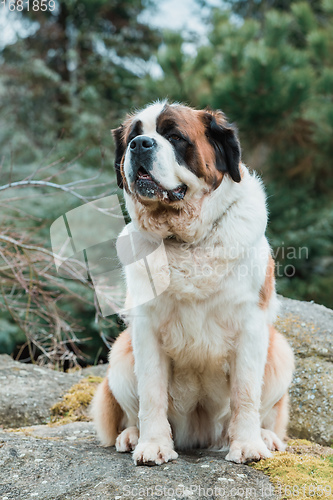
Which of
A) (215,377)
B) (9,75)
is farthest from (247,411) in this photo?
(9,75)

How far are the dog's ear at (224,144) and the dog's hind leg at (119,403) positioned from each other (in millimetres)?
1270

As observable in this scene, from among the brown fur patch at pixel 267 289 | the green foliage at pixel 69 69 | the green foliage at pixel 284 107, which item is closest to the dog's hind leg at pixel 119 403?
the brown fur patch at pixel 267 289

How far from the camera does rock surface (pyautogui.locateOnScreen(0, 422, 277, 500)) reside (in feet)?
8.07

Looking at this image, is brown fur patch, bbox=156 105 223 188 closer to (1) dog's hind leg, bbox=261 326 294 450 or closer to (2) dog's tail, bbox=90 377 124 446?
(1) dog's hind leg, bbox=261 326 294 450

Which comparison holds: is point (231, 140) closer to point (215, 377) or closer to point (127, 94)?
point (215, 377)

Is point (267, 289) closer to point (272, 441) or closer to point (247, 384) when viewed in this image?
point (247, 384)

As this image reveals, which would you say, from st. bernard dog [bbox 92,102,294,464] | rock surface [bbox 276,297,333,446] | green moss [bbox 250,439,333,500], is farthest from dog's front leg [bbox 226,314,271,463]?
rock surface [bbox 276,297,333,446]

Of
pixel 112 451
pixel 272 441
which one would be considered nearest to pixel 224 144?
pixel 272 441

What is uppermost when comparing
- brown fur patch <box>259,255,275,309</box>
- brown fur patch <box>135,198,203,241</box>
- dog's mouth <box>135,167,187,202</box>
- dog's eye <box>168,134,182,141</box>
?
dog's eye <box>168,134,182,141</box>

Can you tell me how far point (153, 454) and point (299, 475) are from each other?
0.76 m

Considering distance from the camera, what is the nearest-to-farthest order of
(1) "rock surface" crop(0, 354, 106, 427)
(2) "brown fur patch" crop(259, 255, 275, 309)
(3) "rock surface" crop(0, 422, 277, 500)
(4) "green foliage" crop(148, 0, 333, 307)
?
(3) "rock surface" crop(0, 422, 277, 500) < (2) "brown fur patch" crop(259, 255, 275, 309) < (1) "rock surface" crop(0, 354, 106, 427) < (4) "green foliage" crop(148, 0, 333, 307)

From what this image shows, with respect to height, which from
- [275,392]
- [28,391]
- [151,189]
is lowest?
[28,391]

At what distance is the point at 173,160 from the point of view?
294cm

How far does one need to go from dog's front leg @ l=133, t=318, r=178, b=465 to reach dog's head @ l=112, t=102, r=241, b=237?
24.8 inches
